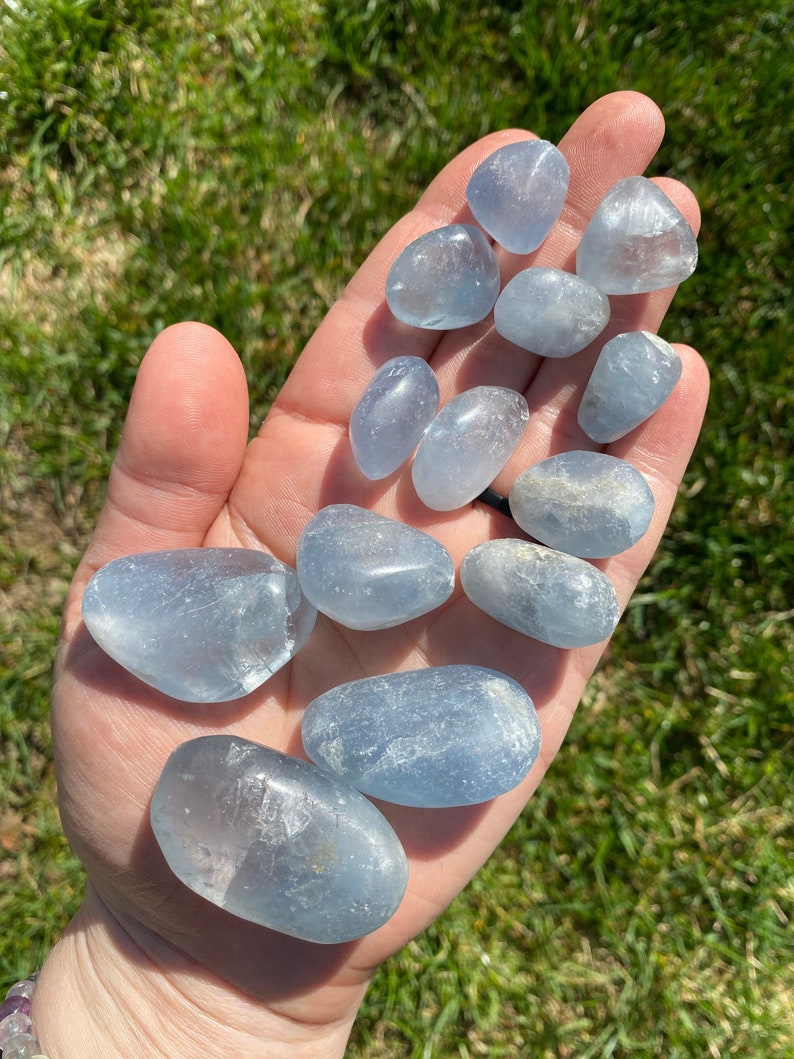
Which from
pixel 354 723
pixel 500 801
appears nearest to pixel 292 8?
pixel 354 723

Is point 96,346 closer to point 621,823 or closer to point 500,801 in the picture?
point 500,801

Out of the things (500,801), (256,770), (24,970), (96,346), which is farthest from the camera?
(96,346)

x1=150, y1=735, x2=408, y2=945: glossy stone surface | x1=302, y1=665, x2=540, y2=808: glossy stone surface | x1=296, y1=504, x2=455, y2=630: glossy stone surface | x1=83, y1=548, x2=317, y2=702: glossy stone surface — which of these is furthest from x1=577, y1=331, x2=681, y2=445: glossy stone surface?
x1=150, y1=735, x2=408, y2=945: glossy stone surface

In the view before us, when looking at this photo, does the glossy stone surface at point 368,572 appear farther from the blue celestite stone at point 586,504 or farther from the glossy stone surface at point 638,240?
the glossy stone surface at point 638,240

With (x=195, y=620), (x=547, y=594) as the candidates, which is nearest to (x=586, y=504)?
(x=547, y=594)

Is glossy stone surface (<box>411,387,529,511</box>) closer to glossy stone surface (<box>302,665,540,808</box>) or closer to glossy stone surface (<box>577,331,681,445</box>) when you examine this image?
glossy stone surface (<box>577,331,681,445</box>)

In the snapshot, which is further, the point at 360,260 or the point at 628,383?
the point at 360,260

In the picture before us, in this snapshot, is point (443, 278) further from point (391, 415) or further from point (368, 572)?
point (368, 572)
